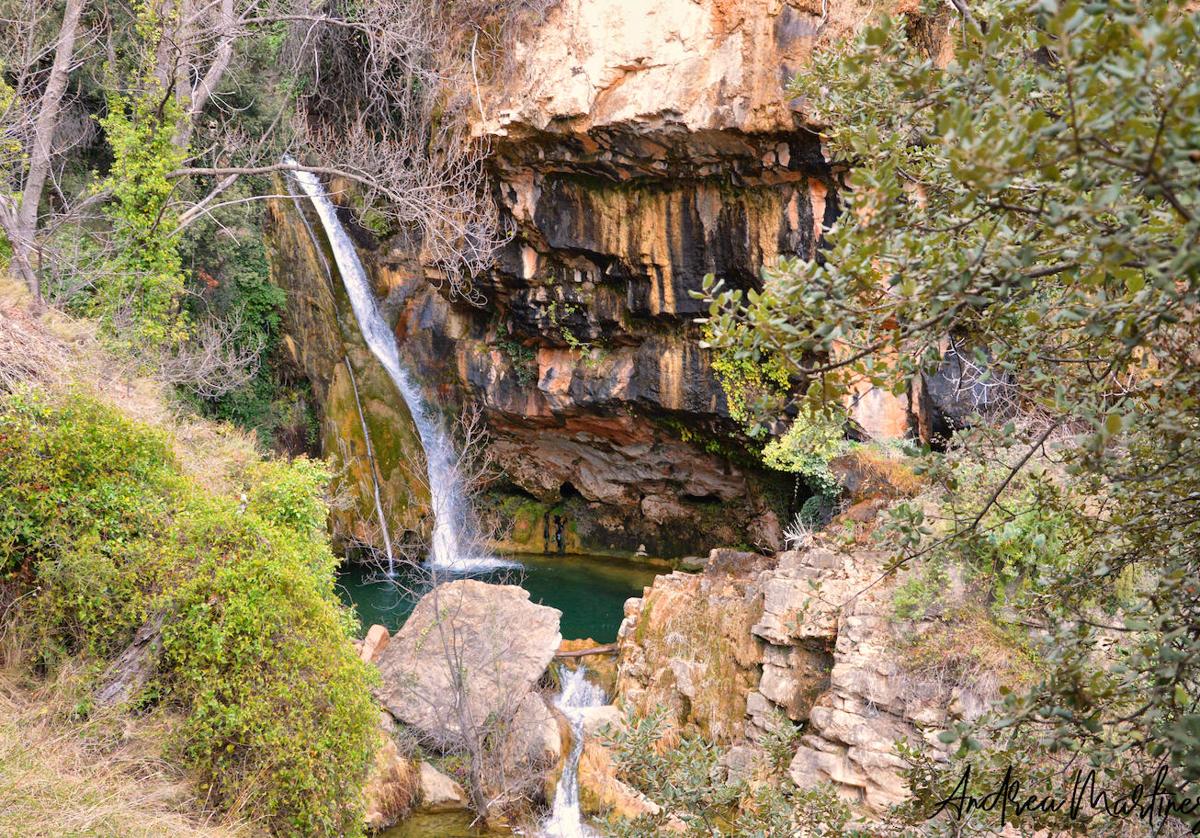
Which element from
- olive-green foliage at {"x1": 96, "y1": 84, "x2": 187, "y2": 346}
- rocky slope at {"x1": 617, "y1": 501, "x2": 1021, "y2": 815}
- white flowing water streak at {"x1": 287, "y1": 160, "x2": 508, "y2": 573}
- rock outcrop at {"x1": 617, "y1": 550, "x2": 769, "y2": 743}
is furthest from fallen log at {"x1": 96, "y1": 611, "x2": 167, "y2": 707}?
white flowing water streak at {"x1": 287, "y1": 160, "x2": 508, "y2": 573}

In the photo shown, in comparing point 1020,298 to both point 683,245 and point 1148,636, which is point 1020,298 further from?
point 683,245

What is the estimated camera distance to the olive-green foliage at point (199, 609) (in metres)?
5.79

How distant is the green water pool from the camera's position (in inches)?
550

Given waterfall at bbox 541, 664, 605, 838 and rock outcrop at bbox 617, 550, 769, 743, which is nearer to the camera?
waterfall at bbox 541, 664, 605, 838

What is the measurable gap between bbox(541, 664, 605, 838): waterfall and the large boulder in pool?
2.22ft

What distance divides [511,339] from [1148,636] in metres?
13.5

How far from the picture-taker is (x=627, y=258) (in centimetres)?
1334

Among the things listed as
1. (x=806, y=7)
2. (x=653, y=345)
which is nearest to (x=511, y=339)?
(x=653, y=345)

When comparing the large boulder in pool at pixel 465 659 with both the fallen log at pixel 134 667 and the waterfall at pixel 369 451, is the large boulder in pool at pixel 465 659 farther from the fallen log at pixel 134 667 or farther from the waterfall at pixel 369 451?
the waterfall at pixel 369 451

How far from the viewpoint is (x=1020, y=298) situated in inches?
98.8

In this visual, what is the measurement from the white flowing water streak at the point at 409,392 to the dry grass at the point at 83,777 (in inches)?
397

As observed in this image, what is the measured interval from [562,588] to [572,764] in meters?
6.25
